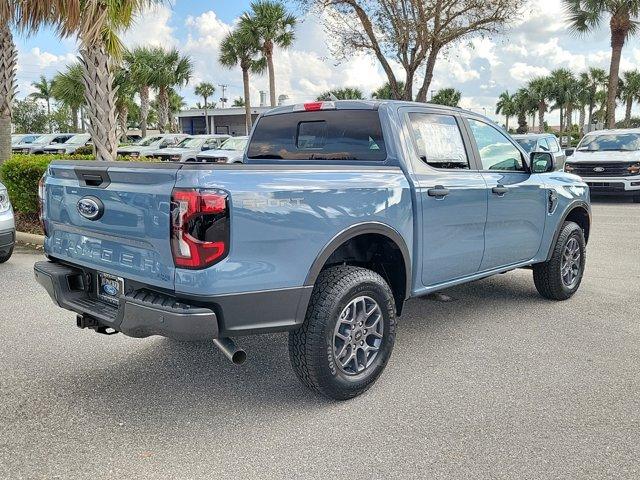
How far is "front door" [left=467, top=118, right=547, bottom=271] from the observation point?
15.2ft

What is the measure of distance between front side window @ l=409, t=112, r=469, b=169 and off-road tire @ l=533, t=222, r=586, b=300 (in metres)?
1.59

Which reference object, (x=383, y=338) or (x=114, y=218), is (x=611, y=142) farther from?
(x=114, y=218)

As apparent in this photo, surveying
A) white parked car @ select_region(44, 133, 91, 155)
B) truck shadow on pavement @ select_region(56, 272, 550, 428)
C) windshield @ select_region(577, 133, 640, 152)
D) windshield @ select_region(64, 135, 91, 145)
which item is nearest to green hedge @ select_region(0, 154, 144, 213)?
truck shadow on pavement @ select_region(56, 272, 550, 428)

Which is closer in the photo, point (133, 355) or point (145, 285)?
point (145, 285)

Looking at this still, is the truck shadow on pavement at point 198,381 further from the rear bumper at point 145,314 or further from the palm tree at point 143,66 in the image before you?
the palm tree at point 143,66

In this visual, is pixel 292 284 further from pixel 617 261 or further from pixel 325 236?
pixel 617 261

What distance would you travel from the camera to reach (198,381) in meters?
3.83

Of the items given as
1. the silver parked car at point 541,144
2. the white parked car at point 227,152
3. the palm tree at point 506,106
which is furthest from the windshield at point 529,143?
the palm tree at point 506,106

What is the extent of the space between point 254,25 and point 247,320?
1281 inches

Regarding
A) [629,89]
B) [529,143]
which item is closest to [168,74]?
[529,143]

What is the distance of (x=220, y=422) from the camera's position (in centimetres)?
328

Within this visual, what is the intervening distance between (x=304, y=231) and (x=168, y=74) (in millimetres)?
36141

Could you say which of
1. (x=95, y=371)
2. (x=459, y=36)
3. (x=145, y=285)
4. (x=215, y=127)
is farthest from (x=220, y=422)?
(x=215, y=127)

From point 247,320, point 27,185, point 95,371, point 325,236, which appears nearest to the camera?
point 247,320
